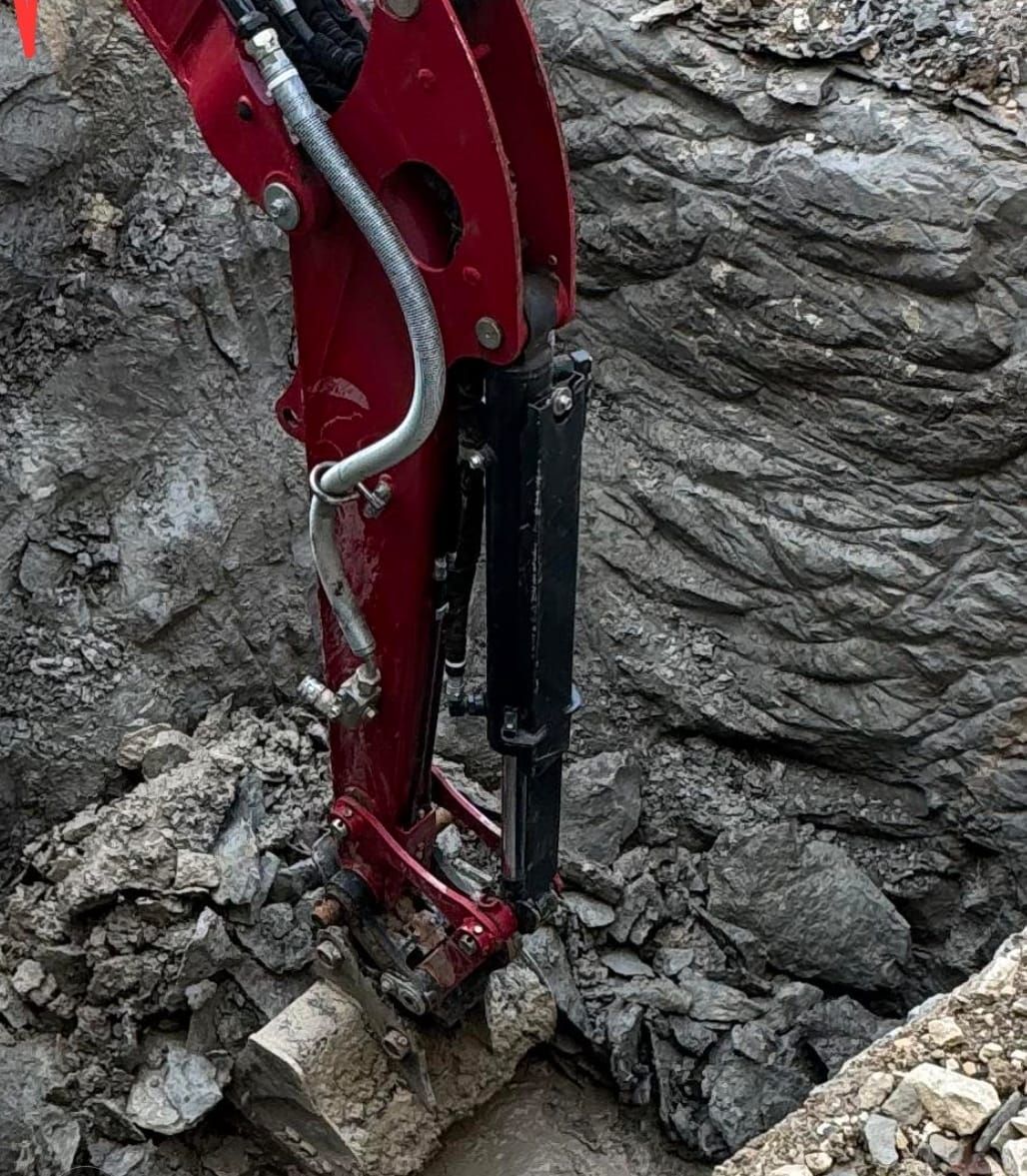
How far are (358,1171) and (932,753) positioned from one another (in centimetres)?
231

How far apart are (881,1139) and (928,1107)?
0.11 m

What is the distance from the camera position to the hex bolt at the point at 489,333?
110 inches

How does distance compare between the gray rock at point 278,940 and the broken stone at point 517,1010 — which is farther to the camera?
the gray rock at point 278,940

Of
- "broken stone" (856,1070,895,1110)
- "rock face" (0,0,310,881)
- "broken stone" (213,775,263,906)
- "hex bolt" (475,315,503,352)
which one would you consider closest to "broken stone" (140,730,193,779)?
"rock face" (0,0,310,881)

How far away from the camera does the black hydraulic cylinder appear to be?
9.64 ft

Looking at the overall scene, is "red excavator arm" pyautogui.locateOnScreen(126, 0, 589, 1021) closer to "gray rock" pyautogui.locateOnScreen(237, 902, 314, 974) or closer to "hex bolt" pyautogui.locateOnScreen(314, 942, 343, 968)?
"hex bolt" pyautogui.locateOnScreen(314, 942, 343, 968)

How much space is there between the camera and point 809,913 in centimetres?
493

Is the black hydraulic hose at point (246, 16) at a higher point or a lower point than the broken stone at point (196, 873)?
higher

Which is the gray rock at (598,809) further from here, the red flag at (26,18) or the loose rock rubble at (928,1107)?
the red flag at (26,18)

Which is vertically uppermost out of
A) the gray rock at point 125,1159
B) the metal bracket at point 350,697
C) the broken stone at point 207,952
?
the metal bracket at point 350,697

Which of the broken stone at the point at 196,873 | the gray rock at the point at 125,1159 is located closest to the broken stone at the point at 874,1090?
the broken stone at the point at 196,873

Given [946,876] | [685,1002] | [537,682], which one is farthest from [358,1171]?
[946,876]

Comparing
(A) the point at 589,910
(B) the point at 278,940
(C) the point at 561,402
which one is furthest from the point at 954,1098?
(B) the point at 278,940

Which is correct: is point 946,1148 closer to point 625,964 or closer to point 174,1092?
point 625,964
